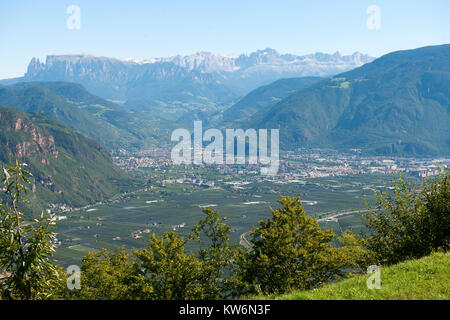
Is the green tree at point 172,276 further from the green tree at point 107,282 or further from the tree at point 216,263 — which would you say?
the green tree at point 107,282

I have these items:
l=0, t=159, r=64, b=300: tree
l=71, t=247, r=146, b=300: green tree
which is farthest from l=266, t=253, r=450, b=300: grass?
l=71, t=247, r=146, b=300: green tree

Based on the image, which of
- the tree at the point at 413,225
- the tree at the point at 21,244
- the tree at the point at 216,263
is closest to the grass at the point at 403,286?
the tree at the point at 413,225

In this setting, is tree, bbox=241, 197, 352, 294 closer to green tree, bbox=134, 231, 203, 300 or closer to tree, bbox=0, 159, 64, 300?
green tree, bbox=134, 231, 203, 300

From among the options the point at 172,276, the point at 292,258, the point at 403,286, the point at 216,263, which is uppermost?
the point at 403,286

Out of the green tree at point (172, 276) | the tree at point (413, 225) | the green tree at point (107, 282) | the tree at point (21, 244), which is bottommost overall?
the green tree at point (107, 282)

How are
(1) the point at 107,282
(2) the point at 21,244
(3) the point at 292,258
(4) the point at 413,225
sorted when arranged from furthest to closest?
(1) the point at 107,282, (3) the point at 292,258, (4) the point at 413,225, (2) the point at 21,244

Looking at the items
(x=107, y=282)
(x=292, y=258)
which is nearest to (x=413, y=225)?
(x=292, y=258)

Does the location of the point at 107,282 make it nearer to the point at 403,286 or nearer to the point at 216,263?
the point at 216,263
